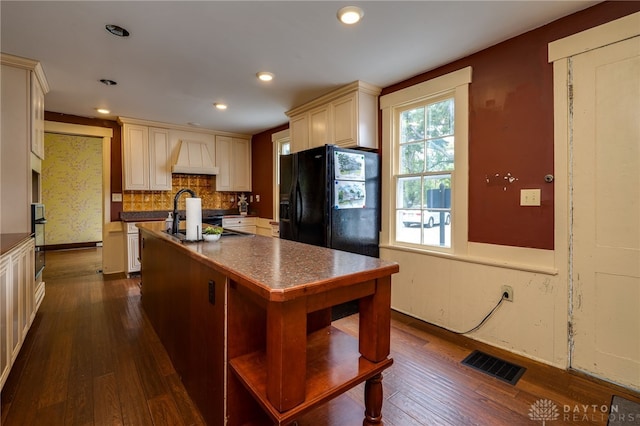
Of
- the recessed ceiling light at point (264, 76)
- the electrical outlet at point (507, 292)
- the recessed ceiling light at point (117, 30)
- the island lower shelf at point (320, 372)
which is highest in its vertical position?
the recessed ceiling light at point (264, 76)

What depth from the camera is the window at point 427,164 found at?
269 centimetres

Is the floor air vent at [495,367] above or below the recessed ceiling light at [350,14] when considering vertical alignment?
below

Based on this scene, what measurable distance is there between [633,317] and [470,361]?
1.01 meters

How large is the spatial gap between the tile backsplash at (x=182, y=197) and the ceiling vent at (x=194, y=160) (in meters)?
0.37

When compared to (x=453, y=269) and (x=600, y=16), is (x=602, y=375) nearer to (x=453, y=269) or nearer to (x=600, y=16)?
(x=453, y=269)

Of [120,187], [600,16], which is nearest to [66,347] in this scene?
[120,187]

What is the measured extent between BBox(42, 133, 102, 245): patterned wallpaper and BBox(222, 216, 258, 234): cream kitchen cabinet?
170 inches

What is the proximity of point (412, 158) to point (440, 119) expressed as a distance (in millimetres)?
449

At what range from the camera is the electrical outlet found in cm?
237

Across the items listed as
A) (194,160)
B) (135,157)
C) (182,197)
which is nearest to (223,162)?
(194,160)

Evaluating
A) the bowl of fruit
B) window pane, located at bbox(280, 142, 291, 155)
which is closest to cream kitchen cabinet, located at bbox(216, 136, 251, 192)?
window pane, located at bbox(280, 142, 291, 155)

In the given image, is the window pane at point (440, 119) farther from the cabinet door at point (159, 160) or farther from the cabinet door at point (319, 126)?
the cabinet door at point (159, 160)

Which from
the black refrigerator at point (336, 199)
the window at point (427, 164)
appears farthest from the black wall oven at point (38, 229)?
the window at point (427, 164)

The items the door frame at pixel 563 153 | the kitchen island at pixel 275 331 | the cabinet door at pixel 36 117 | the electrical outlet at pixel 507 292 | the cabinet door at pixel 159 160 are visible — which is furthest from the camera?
the cabinet door at pixel 159 160
